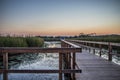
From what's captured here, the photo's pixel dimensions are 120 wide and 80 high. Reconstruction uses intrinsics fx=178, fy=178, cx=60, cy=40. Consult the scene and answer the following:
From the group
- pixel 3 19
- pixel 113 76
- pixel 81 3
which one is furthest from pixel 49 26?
pixel 113 76

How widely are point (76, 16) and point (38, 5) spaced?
17.7 feet

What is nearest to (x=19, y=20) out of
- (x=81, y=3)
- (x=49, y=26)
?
(x=49, y=26)

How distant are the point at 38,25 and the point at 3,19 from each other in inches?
238

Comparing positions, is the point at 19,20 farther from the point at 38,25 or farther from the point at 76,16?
the point at 76,16

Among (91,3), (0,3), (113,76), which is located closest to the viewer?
(113,76)

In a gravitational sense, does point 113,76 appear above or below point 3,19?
below

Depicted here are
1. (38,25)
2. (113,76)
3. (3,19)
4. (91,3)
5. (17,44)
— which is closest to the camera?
(113,76)

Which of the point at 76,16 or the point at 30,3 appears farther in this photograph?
the point at 76,16

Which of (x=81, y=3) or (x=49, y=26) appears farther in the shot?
(x=49, y=26)

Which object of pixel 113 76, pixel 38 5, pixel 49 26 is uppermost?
pixel 38 5

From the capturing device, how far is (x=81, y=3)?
19.3 m

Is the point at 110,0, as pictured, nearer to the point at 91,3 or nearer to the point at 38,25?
the point at 91,3

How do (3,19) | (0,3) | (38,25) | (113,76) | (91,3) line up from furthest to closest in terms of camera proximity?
(38,25) < (3,19) < (0,3) < (91,3) < (113,76)

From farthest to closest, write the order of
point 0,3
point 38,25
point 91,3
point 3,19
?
1. point 38,25
2. point 3,19
3. point 0,3
4. point 91,3
